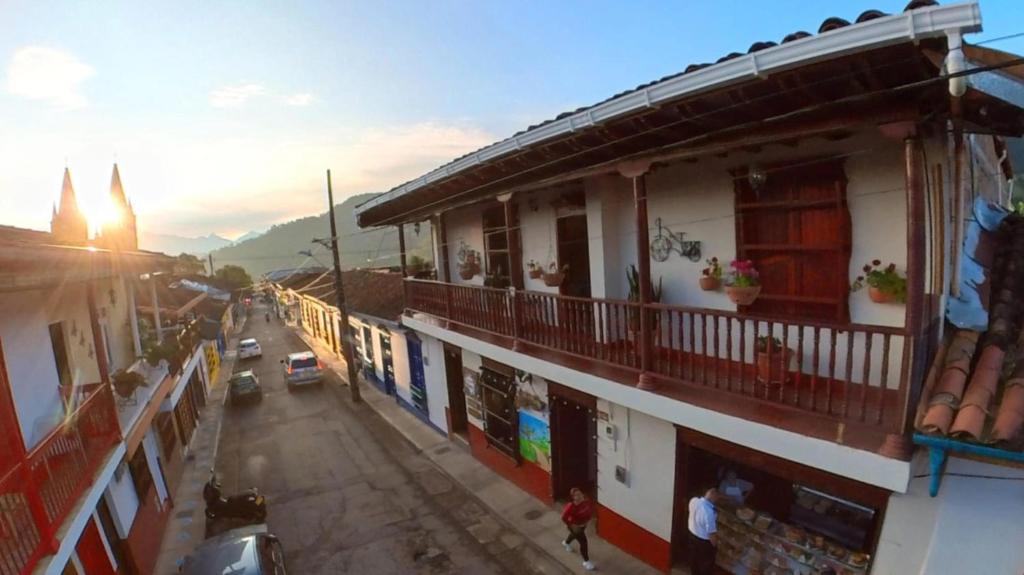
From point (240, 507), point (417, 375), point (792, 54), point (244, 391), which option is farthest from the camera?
point (244, 391)

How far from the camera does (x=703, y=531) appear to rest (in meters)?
6.95

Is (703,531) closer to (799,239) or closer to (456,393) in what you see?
(799,239)

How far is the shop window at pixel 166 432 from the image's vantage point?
13.6 metres

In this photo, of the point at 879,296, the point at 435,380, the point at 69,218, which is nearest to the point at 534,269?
the point at 879,296

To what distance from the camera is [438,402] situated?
15461 millimetres

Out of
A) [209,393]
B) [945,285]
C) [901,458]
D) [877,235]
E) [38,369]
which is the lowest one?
[209,393]

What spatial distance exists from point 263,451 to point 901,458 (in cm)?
1673

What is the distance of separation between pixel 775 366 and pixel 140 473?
41.9ft

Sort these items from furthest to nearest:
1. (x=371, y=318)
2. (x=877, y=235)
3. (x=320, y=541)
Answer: (x=371, y=318), (x=320, y=541), (x=877, y=235)

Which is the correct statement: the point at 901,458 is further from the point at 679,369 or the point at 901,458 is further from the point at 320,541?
the point at 320,541

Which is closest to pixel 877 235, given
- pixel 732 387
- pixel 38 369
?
pixel 732 387

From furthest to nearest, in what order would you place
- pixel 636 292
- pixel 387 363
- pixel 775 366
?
1. pixel 387 363
2. pixel 636 292
3. pixel 775 366

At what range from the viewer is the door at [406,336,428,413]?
54.5 feet

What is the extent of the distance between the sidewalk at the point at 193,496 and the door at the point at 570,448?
805 cm
